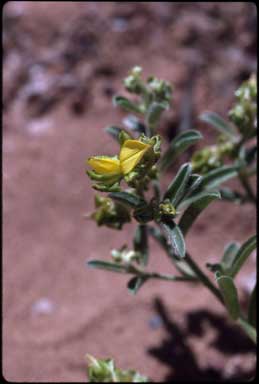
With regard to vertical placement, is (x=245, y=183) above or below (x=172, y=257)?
above

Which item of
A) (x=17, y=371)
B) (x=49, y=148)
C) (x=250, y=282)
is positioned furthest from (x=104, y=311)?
(x=49, y=148)

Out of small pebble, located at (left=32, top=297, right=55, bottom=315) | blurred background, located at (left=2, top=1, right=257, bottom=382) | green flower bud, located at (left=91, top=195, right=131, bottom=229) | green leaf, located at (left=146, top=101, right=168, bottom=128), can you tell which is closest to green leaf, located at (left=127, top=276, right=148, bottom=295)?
green flower bud, located at (left=91, top=195, right=131, bottom=229)

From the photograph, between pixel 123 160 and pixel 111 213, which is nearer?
pixel 123 160

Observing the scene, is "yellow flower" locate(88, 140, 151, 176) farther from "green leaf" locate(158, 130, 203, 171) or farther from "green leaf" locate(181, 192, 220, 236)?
"green leaf" locate(158, 130, 203, 171)

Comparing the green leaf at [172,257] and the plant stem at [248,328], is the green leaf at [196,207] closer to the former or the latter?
the green leaf at [172,257]

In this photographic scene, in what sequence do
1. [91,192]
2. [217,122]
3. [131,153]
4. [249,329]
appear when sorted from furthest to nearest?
[91,192]
[217,122]
[249,329]
[131,153]

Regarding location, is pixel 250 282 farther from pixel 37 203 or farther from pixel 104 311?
pixel 37 203

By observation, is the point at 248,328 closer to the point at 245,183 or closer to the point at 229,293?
the point at 229,293

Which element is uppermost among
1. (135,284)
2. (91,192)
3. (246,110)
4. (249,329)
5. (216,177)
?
(91,192)

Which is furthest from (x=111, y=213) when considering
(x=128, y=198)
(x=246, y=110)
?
(x=246, y=110)
